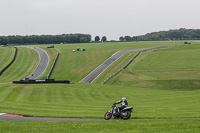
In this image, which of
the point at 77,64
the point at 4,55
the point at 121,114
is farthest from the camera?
the point at 4,55

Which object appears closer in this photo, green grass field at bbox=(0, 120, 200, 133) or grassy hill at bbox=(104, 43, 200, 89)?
green grass field at bbox=(0, 120, 200, 133)

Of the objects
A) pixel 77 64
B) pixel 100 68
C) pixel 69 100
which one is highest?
pixel 69 100

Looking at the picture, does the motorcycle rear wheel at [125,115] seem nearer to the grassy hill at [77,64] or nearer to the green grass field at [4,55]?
the grassy hill at [77,64]

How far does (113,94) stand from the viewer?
5272 cm

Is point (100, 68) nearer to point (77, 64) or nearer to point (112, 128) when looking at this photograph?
point (77, 64)

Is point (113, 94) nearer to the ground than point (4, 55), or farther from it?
nearer to the ground

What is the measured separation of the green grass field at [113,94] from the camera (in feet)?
68.2

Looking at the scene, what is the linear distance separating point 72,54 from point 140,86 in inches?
2287

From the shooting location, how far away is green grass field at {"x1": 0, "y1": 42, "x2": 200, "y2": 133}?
20.8m

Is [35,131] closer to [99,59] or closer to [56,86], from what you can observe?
[56,86]

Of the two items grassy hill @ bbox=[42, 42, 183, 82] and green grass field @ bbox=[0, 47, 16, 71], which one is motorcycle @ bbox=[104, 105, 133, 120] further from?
green grass field @ bbox=[0, 47, 16, 71]

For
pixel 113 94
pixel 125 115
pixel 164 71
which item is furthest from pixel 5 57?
A: pixel 125 115

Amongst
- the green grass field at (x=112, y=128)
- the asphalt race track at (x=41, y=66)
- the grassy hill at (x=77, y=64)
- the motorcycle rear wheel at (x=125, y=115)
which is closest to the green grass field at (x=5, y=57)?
the asphalt race track at (x=41, y=66)

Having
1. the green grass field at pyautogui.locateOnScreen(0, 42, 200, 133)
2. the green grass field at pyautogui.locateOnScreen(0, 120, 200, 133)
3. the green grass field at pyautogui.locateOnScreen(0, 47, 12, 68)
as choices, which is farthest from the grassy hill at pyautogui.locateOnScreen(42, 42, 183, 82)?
the green grass field at pyautogui.locateOnScreen(0, 120, 200, 133)
